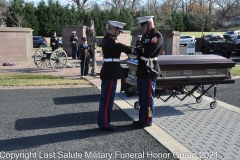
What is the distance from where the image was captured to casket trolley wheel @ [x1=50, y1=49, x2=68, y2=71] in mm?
14070

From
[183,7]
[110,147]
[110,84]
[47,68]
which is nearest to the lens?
[110,147]

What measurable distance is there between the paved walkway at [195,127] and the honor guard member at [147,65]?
0.99ft

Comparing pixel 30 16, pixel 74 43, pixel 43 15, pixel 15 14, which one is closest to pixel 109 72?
pixel 74 43

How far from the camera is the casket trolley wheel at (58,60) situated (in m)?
14.1

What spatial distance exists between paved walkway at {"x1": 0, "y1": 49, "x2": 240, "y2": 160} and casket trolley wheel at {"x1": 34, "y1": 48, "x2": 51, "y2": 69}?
6.73 m

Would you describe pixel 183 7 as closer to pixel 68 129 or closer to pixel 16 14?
pixel 16 14

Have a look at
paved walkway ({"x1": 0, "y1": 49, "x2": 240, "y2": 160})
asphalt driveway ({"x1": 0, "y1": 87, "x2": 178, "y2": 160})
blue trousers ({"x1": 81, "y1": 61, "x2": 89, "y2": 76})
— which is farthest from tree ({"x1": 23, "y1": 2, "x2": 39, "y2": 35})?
paved walkway ({"x1": 0, "y1": 49, "x2": 240, "y2": 160})

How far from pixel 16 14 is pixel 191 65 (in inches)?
1438

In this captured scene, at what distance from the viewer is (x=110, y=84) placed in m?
5.52

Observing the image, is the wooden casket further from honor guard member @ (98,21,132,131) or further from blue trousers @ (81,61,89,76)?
blue trousers @ (81,61,89,76)

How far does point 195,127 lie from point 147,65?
139 cm

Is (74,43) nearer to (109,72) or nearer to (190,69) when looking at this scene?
(190,69)

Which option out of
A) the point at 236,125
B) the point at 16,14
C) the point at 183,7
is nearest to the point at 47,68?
the point at 236,125

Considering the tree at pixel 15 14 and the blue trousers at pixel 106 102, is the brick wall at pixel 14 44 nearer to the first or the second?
the blue trousers at pixel 106 102
